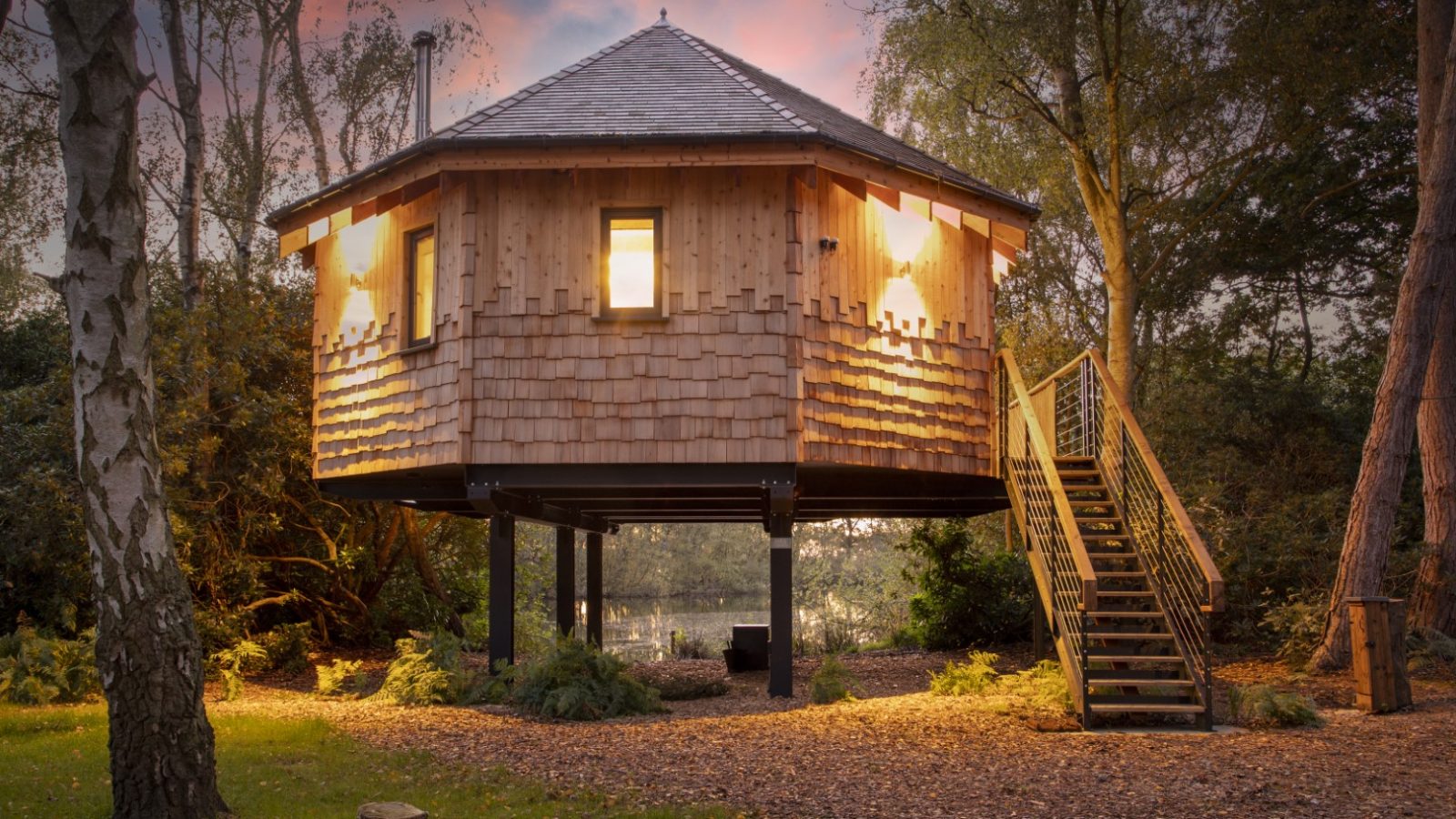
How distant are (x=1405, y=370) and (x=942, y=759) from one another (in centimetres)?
721

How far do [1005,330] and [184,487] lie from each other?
53.2 feet

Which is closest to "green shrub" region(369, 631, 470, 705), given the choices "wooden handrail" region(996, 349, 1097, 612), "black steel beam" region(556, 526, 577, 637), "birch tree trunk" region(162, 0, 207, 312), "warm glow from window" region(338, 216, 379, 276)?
"black steel beam" region(556, 526, 577, 637)

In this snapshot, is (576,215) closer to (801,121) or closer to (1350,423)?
(801,121)

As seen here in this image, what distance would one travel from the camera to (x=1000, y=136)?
64.9 feet

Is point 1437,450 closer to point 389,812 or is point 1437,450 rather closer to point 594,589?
point 594,589

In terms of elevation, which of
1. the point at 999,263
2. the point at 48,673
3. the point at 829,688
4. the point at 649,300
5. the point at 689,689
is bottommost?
the point at 689,689

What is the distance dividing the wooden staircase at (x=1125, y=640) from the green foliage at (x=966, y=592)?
20.0 ft

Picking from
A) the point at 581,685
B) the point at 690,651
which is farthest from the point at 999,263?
the point at 690,651

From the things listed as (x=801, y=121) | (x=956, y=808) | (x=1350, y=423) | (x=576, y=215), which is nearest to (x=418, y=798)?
(x=956, y=808)

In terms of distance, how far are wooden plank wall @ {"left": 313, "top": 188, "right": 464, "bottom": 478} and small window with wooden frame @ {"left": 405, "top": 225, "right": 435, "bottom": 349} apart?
84 mm

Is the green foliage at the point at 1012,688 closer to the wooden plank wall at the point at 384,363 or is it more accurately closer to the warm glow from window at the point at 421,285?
the wooden plank wall at the point at 384,363

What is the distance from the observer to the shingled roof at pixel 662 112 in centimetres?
1052

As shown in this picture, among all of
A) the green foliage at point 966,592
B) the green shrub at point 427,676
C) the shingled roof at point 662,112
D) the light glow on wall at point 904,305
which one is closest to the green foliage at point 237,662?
the green shrub at point 427,676

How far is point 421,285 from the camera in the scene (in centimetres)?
1199
